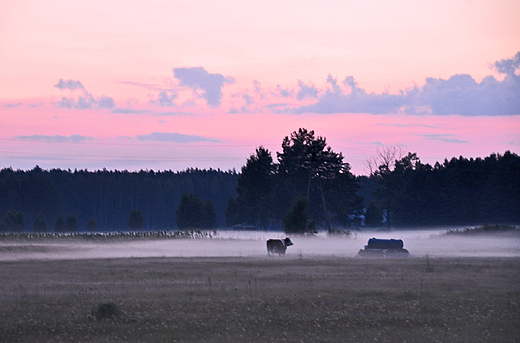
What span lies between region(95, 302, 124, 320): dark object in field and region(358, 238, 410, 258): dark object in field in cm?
3289

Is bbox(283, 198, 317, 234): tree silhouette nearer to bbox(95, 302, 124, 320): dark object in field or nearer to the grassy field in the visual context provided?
the grassy field

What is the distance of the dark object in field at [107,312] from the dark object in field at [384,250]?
32.9 m

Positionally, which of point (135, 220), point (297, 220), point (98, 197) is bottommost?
point (135, 220)

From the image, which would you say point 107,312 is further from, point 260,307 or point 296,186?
point 296,186

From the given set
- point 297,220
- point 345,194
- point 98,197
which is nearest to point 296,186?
point 345,194

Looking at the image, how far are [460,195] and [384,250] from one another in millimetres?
67128

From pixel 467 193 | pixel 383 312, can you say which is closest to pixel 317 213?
pixel 467 193

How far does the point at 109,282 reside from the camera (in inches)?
1002

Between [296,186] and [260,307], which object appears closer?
[260,307]

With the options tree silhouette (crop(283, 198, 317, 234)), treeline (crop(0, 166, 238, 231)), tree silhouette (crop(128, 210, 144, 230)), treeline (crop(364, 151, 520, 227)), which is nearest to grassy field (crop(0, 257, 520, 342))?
tree silhouette (crop(283, 198, 317, 234))

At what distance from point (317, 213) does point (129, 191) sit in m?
88.5

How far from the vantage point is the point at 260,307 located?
58.5ft

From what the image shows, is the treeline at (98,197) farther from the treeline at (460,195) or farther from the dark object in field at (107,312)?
the dark object in field at (107,312)

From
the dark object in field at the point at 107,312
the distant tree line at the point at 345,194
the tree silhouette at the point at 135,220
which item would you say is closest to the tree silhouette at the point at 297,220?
the distant tree line at the point at 345,194
